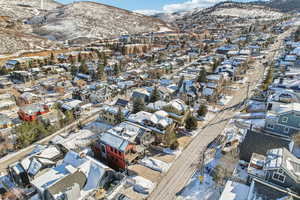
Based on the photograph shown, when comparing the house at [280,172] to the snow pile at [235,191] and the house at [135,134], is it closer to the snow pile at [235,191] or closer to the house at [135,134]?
the snow pile at [235,191]

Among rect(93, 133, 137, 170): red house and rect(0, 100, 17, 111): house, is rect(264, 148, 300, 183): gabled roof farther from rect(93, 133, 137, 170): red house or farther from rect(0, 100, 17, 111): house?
rect(0, 100, 17, 111): house

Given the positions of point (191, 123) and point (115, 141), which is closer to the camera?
point (115, 141)

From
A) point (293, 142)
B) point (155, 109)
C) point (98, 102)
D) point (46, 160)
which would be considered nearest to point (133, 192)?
point (46, 160)

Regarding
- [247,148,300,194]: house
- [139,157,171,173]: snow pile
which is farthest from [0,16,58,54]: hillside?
[247,148,300,194]: house

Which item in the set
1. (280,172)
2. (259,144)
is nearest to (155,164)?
(259,144)

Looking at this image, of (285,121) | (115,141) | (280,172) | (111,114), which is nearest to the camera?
(280,172)

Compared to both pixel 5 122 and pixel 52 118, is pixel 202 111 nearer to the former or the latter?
pixel 52 118

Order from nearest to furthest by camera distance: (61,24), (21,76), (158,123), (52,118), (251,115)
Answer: (158,123) < (251,115) < (52,118) < (21,76) < (61,24)

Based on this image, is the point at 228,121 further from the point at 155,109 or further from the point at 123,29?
the point at 123,29
